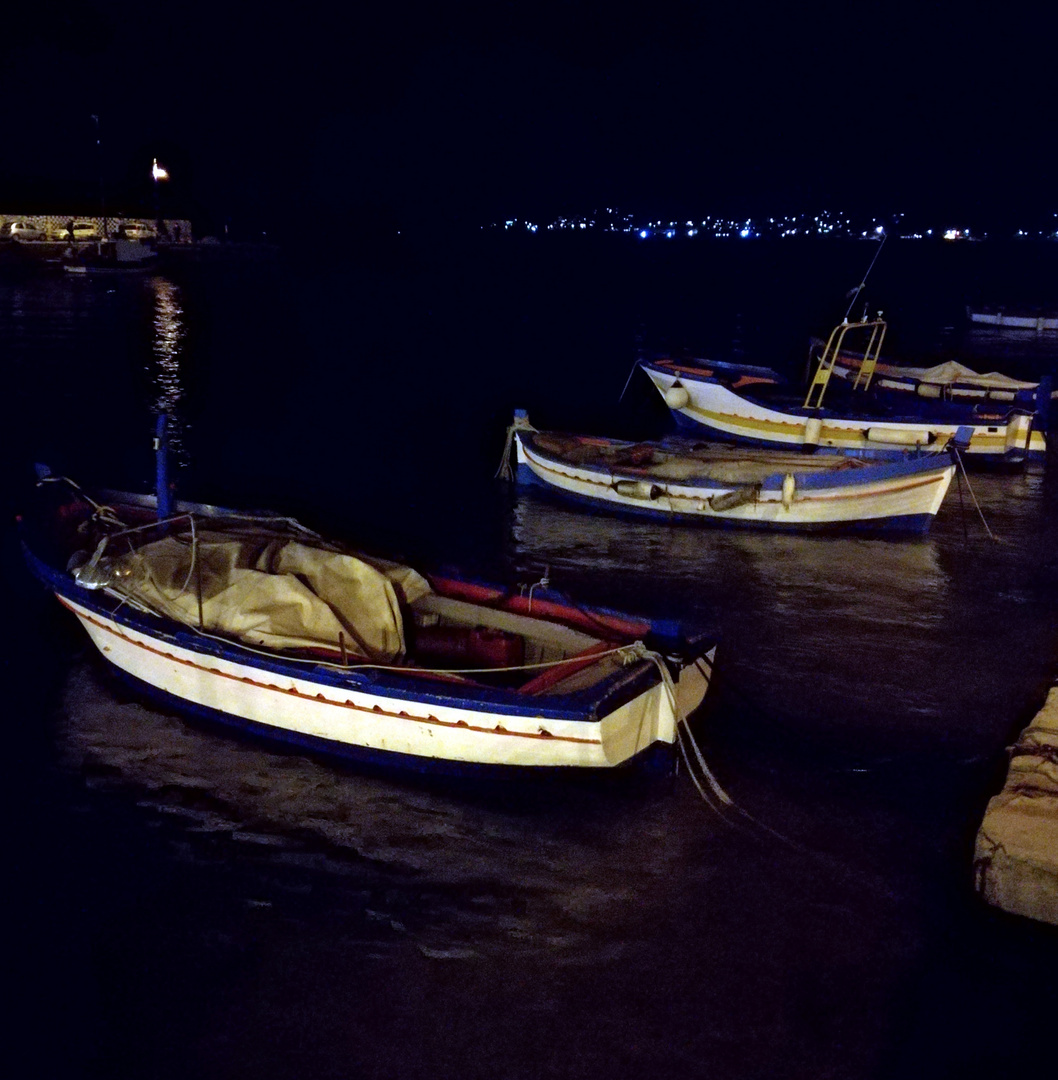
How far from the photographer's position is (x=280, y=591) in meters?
10.8

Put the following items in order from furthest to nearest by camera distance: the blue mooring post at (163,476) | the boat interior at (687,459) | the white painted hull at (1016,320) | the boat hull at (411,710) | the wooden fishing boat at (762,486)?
the white painted hull at (1016,320), the boat interior at (687,459), the wooden fishing boat at (762,486), the blue mooring post at (163,476), the boat hull at (411,710)

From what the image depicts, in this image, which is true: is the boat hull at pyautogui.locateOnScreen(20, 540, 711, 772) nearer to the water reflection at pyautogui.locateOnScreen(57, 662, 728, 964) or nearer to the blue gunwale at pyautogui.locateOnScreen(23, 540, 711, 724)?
the blue gunwale at pyautogui.locateOnScreen(23, 540, 711, 724)

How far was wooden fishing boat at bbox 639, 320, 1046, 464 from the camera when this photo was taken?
23438mm

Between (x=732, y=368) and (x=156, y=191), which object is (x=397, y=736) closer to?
(x=732, y=368)

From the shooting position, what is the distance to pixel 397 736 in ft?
33.4

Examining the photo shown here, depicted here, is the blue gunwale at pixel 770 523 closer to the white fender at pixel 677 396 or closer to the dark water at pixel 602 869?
the dark water at pixel 602 869

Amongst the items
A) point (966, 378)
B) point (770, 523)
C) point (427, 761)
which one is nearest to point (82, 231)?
point (966, 378)

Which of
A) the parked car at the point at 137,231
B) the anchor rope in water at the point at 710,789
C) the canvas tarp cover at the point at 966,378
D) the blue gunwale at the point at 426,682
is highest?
the parked car at the point at 137,231

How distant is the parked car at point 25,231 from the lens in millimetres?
104375

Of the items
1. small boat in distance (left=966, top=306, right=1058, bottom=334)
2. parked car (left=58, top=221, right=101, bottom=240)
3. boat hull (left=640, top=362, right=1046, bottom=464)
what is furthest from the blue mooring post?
parked car (left=58, top=221, right=101, bottom=240)

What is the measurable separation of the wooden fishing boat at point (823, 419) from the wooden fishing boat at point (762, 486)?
9.26ft

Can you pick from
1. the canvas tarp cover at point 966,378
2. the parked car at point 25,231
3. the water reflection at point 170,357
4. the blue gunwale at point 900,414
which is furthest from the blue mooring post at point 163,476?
the parked car at point 25,231

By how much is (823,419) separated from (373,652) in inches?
615

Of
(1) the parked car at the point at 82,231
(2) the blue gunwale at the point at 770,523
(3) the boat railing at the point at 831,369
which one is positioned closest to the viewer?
(2) the blue gunwale at the point at 770,523
